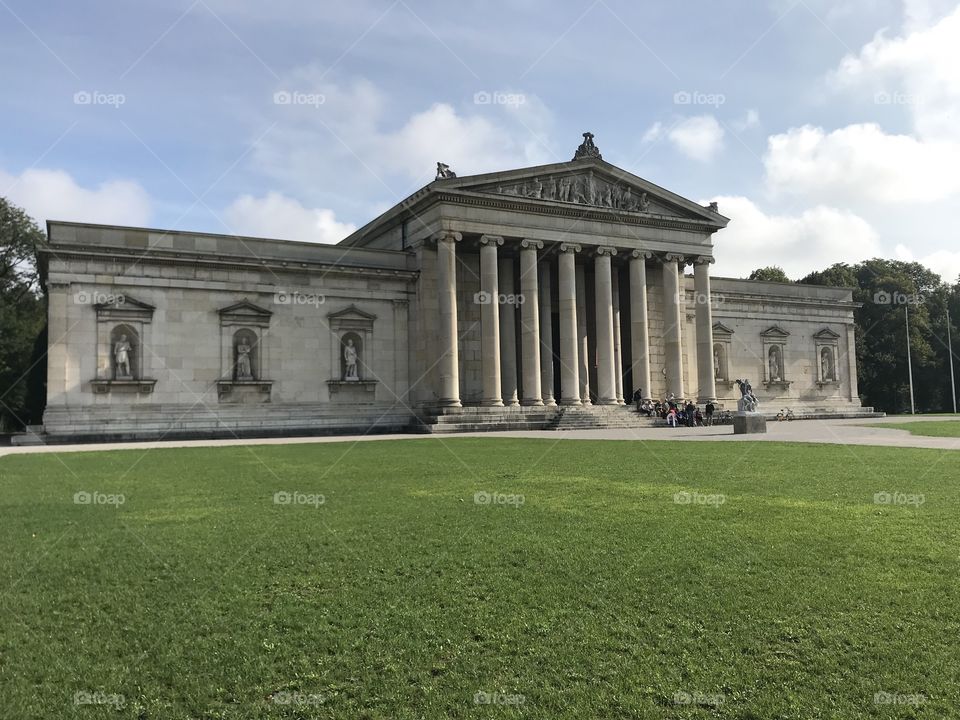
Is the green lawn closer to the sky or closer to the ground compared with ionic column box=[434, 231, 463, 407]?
closer to the ground

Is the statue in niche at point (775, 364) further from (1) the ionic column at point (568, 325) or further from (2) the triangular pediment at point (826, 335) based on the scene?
(1) the ionic column at point (568, 325)

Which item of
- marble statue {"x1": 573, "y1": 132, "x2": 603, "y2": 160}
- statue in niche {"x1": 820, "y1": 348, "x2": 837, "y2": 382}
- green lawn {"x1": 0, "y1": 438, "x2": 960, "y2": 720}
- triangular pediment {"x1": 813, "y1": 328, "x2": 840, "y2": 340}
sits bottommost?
green lawn {"x1": 0, "y1": 438, "x2": 960, "y2": 720}

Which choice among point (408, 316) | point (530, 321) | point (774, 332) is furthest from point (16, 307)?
point (774, 332)

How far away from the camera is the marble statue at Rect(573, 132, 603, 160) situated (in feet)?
165

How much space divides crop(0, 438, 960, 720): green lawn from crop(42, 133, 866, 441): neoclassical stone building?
29.4m

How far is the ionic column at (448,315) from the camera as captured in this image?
45.7 metres

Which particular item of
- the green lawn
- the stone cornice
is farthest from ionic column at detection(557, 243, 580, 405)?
the green lawn

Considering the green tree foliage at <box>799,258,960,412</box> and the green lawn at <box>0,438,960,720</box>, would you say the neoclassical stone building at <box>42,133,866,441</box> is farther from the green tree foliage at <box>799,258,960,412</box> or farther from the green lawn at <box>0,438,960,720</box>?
the green tree foliage at <box>799,258,960,412</box>

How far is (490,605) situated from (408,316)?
139ft

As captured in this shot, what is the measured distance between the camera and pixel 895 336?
275 feet

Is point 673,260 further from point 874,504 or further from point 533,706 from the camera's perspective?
point 533,706

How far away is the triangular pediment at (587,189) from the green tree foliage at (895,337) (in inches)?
1524

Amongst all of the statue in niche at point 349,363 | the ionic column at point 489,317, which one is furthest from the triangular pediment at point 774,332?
the statue in niche at point 349,363

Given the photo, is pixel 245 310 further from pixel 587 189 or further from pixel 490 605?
pixel 490 605
